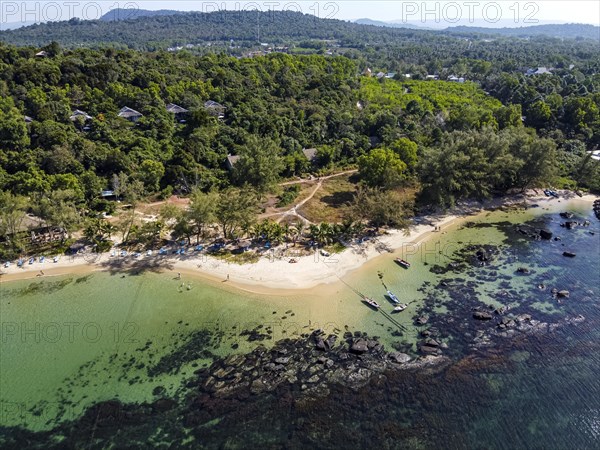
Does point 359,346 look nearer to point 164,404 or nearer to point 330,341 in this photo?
point 330,341

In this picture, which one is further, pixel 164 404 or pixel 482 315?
pixel 482 315

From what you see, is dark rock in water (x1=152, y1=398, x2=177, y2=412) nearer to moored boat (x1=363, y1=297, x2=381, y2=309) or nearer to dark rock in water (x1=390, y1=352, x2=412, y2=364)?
dark rock in water (x1=390, y1=352, x2=412, y2=364)

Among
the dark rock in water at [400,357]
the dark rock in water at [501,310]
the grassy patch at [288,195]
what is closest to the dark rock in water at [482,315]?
the dark rock in water at [501,310]

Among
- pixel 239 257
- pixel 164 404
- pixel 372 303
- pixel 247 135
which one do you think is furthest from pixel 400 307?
pixel 247 135

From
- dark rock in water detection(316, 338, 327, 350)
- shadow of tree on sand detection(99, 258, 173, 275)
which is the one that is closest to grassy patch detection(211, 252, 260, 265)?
shadow of tree on sand detection(99, 258, 173, 275)

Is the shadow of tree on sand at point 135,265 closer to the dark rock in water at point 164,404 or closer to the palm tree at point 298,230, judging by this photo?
the palm tree at point 298,230

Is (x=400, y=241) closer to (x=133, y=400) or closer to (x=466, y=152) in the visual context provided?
(x=466, y=152)

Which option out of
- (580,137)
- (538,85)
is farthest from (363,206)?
(538,85)
